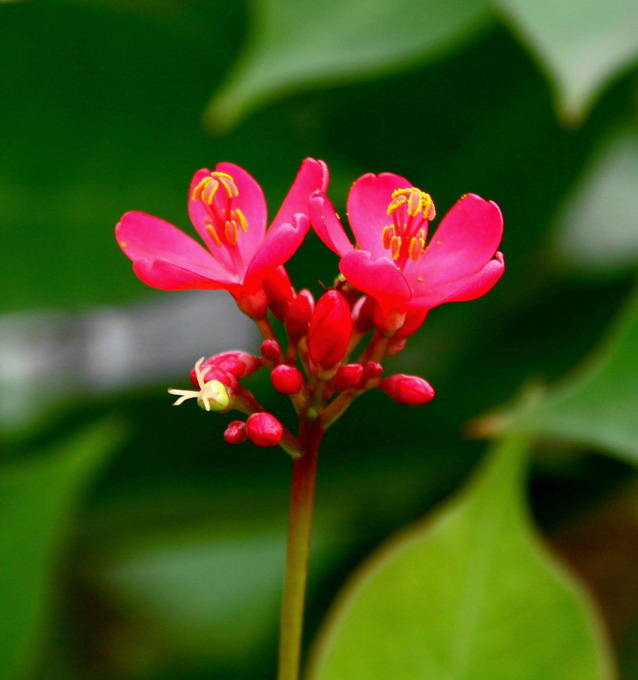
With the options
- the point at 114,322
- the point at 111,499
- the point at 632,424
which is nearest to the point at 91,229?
the point at 111,499

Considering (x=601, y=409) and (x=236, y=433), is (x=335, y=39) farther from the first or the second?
(x=236, y=433)

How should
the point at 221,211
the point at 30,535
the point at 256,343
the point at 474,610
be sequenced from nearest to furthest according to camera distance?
the point at 221,211, the point at 474,610, the point at 30,535, the point at 256,343

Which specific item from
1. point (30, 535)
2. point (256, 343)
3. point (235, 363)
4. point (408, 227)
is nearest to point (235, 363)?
point (235, 363)

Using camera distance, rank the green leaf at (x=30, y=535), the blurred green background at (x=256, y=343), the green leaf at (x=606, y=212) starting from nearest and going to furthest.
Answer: the green leaf at (x=30, y=535) → the blurred green background at (x=256, y=343) → the green leaf at (x=606, y=212)

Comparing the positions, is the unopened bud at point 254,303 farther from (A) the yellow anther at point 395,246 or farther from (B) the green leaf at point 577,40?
(B) the green leaf at point 577,40

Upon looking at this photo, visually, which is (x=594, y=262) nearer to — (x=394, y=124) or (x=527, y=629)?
(x=394, y=124)

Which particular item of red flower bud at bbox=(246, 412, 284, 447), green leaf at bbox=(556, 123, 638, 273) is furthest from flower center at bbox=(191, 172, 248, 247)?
green leaf at bbox=(556, 123, 638, 273)

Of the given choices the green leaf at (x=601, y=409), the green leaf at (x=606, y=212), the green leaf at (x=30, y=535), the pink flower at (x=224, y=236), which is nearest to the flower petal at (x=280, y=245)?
the pink flower at (x=224, y=236)
